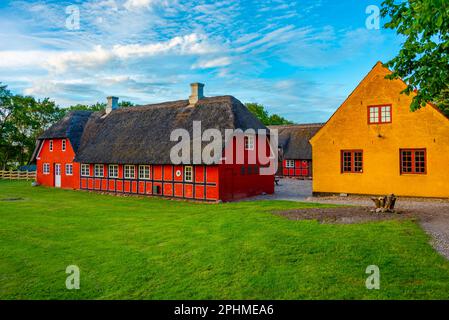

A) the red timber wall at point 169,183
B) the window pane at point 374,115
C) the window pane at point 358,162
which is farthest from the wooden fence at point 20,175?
the window pane at point 374,115

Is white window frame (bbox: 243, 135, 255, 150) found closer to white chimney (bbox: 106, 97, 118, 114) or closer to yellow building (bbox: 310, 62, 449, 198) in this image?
yellow building (bbox: 310, 62, 449, 198)

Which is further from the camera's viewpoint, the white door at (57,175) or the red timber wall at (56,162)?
the white door at (57,175)

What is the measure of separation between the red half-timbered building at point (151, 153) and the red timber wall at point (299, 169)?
12663mm

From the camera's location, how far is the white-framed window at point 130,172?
24.4 metres

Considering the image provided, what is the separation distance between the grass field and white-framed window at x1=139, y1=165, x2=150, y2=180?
9.77m

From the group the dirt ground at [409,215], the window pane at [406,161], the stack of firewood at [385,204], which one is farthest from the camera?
the window pane at [406,161]

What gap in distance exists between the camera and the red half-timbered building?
70.3 feet

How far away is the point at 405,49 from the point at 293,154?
26775 mm

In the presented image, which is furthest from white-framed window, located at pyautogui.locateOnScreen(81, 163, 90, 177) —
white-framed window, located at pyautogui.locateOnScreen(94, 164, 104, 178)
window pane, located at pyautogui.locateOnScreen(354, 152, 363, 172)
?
window pane, located at pyautogui.locateOnScreen(354, 152, 363, 172)

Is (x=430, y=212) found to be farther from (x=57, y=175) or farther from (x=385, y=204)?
(x=57, y=175)

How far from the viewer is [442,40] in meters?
10.2

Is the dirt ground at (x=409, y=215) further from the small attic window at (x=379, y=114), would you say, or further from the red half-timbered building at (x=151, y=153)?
the red half-timbered building at (x=151, y=153)

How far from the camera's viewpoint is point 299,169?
37281 mm
